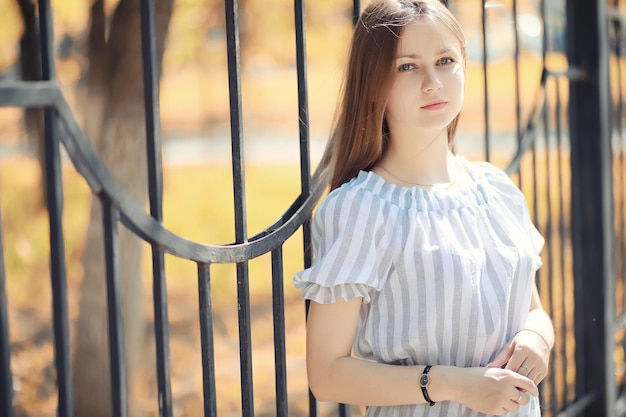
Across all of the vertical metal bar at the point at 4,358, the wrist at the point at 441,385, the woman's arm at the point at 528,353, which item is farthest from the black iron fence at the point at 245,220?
the woman's arm at the point at 528,353

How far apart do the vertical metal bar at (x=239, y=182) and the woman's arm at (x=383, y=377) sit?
6.0 inches

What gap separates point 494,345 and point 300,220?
47 centimetres

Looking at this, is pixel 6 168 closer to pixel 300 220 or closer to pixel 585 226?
pixel 585 226

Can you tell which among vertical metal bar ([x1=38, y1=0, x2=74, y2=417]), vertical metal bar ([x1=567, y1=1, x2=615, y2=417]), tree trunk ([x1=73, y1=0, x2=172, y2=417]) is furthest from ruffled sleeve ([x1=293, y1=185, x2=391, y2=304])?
vertical metal bar ([x1=567, y1=1, x2=615, y2=417])

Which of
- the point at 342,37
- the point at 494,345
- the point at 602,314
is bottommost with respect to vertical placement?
the point at 602,314

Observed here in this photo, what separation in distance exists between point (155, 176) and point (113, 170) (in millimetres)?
1726

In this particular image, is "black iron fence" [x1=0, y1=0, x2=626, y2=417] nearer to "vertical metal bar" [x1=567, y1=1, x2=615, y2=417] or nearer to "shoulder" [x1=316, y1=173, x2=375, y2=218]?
"vertical metal bar" [x1=567, y1=1, x2=615, y2=417]

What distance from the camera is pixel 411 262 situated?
1570 millimetres

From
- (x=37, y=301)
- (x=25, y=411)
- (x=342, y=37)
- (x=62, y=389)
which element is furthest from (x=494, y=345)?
(x=342, y=37)

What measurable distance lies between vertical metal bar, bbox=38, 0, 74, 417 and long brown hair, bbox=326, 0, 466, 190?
25.0 inches

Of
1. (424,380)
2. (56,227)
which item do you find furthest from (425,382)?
(56,227)

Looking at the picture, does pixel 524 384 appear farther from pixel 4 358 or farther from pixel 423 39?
pixel 4 358

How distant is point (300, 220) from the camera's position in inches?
70.2

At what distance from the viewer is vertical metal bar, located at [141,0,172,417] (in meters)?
1.41
